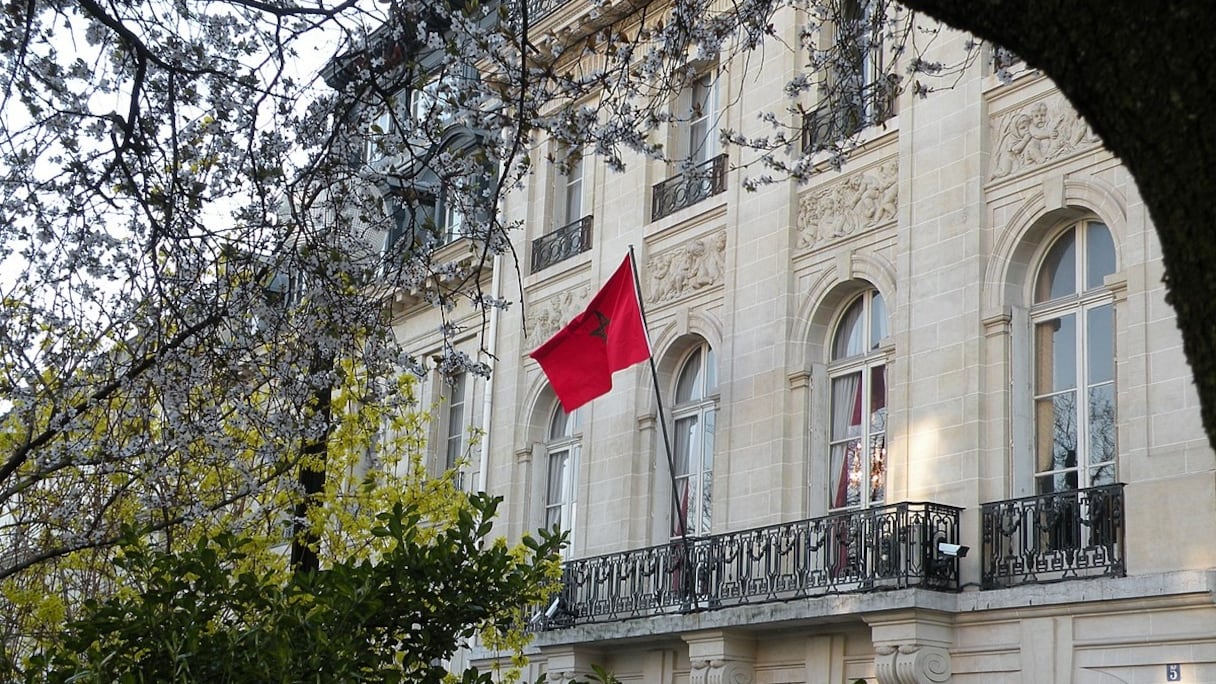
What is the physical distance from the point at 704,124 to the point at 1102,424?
8876 mm

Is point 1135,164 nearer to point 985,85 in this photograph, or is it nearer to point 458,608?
point 458,608

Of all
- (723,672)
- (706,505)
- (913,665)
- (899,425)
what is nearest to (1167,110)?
(913,665)

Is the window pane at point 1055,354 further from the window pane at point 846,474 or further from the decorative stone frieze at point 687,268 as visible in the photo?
the decorative stone frieze at point 687,268

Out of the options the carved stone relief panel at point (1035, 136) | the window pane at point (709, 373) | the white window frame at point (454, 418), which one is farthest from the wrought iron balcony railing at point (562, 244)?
the carved stone relief panel at point (1035, 136)

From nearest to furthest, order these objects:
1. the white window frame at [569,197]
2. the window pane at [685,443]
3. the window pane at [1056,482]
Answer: the window pane at [1056,482] → the window pane at [685,443] → the white window frame at [569,197]

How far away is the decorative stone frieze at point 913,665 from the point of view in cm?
1669

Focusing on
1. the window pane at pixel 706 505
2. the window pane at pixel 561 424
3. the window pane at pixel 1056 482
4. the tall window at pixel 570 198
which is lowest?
the window pane at pixel 1056 482

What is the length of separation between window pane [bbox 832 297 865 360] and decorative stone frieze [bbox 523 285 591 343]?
Result: 17.4ft

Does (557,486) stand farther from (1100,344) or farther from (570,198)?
(1100,344)

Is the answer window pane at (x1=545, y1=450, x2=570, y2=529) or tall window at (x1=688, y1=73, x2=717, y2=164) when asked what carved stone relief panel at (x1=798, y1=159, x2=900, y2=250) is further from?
window pane at (x1=545, y1=450, x2=570, y2=529)

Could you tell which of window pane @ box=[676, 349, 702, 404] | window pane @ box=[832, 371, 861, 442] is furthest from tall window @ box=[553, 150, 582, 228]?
window pane @ box=[832, 371, 861, 442]

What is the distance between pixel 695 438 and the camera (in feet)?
72.7

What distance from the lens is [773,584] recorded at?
19.0 meters

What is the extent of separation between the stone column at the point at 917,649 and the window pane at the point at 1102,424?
2275 mm
